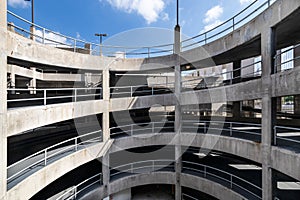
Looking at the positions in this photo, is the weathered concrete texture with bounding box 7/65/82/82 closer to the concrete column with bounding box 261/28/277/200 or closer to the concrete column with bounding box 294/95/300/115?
the concrete column with bounding box 261/28/277/200

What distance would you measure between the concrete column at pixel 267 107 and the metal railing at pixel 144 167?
6.27 meters

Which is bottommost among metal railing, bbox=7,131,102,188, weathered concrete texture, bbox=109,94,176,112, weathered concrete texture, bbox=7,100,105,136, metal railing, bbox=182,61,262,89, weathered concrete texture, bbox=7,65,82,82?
→ metal railing, bbox=7,131,102,188

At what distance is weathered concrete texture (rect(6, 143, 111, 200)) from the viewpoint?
541 cm

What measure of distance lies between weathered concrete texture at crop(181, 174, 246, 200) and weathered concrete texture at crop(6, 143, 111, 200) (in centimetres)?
560

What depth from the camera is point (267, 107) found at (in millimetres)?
6684

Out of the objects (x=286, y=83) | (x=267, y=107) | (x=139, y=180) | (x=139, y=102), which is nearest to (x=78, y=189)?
(x=139, y=180)

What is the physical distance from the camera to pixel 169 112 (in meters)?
18.5

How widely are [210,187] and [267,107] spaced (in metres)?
5.89

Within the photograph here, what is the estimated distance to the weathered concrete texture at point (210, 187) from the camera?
8836mm

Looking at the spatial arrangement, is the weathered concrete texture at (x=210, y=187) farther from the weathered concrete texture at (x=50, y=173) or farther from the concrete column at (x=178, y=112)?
the weathered concrete texture at (x=50, y=173)

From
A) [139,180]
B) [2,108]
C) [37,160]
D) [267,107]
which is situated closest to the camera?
[2,108]

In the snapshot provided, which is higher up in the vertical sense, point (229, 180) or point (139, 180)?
point (229, 180)

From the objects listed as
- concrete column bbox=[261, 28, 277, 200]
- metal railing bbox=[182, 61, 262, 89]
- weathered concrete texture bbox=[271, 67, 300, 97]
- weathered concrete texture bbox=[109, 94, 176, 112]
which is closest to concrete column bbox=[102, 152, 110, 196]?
weathered concrete texture bbox=[109, 94, 176, 112]

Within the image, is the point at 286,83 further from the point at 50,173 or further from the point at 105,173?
the point at 105,173
